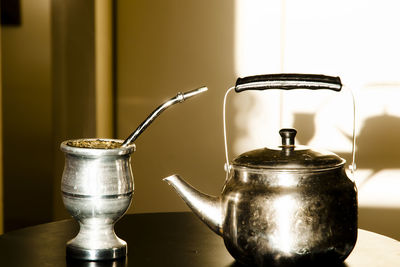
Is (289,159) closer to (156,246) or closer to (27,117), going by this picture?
(156,246)

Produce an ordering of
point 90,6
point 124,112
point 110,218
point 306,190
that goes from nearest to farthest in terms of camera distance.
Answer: point 306,190 → point 110,218 → point 90,6 → point 124,112

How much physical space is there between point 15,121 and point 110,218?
2.22m

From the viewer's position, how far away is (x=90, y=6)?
2533 mm

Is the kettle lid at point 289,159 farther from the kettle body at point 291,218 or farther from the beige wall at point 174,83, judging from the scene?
the beige wall at point 174,83

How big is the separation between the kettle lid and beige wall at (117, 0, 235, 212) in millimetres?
1776

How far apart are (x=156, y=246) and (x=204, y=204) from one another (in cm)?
13

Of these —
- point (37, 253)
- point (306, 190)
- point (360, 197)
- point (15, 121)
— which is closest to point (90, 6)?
point (15, 121)

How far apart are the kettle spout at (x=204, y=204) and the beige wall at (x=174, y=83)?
1696 mm

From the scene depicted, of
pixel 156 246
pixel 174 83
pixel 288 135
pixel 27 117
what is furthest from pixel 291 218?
pixel 27 117

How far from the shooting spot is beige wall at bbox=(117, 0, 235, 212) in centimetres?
271

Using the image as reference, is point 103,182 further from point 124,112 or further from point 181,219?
point 124,112

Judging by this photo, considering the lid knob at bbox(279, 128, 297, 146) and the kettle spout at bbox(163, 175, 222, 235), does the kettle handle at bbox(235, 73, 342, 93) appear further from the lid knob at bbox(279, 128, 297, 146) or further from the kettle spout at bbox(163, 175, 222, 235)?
the kettle spout at bbox(163, 175, 222, 235)

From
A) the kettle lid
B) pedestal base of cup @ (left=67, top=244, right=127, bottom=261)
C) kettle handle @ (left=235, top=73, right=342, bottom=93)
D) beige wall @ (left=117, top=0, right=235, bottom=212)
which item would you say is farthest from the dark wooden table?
beige wall @ (left=117, top=0, right=235, bottom=212)

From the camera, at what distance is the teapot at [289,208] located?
33.9 inches
